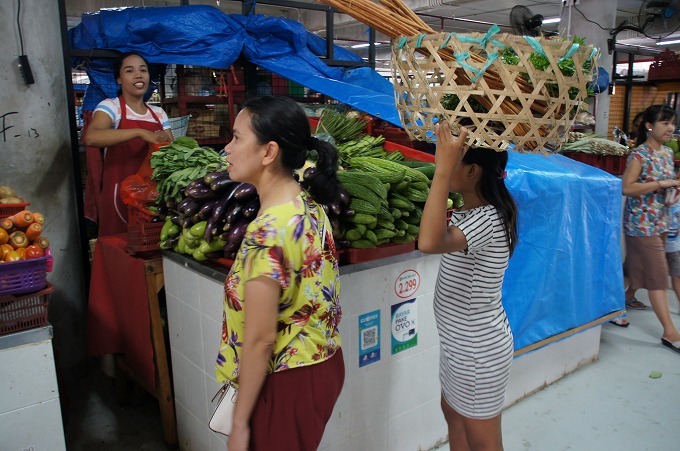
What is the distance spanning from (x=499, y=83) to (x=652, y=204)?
3.44m

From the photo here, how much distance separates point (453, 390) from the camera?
6.47 ft

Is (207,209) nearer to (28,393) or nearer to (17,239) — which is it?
(17,239)

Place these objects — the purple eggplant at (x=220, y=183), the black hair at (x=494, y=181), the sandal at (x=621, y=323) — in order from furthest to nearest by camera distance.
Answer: the sandal at (x=621, y=323) < the purple eggplant at (x=220, y=183) < the black hair at (x=494, y=181)

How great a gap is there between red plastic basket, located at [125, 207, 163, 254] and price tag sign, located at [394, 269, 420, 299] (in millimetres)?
1224

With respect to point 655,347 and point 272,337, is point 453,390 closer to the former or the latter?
point 272,337

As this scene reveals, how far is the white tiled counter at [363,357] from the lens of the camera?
2.29 metres

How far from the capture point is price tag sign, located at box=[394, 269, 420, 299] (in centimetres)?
244

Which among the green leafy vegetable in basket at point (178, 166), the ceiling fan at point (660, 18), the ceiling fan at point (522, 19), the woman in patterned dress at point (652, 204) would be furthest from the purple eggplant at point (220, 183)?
the ceiling fan at point (660, 18)

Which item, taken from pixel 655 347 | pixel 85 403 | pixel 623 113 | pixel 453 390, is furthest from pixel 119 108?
pixel 623 113

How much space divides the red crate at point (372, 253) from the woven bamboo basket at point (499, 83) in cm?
89

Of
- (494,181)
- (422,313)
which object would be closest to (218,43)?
(422,313)

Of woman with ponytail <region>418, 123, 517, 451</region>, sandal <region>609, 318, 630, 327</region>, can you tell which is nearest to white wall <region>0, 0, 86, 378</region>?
woman with ponytail <region>418, 123, 517, 451</region>

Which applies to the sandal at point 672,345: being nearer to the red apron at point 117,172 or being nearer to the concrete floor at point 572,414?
the concrete floor at point 572,414

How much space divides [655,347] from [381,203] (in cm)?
311
